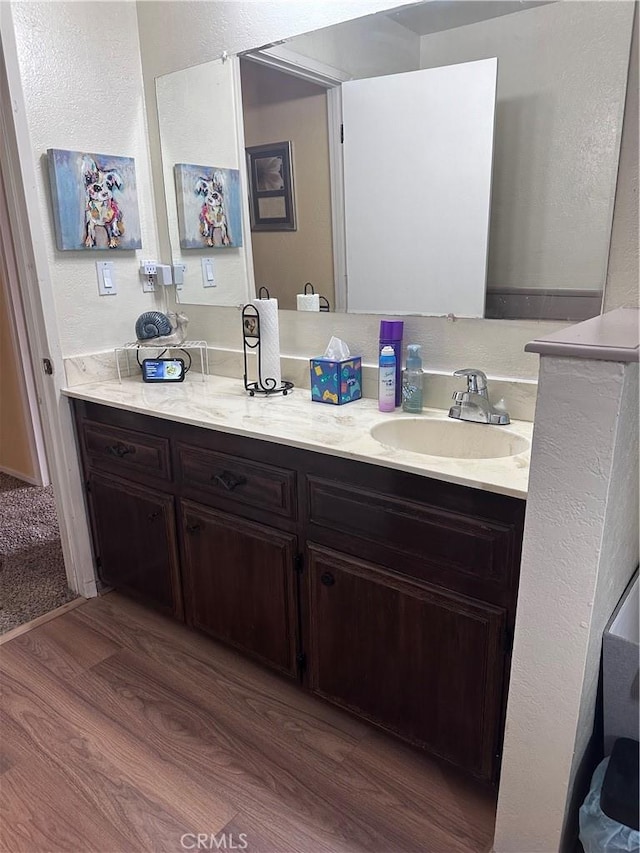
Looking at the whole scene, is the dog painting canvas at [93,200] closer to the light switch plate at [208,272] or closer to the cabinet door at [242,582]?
the light switch plate at [208,272]

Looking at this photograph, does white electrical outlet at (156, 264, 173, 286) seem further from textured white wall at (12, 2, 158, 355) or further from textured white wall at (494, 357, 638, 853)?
textured white wall at (494, 357, 638, 853)

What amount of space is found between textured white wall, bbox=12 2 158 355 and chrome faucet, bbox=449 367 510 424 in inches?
54.6

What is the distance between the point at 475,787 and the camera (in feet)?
5.03

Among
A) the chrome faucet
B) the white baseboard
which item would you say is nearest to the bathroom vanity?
the chrome faucet

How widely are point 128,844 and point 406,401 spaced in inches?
52.4

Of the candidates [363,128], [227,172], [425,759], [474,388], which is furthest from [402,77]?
[425,759]

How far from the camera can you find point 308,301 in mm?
2082

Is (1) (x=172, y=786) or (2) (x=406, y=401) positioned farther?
(2) (x=406, y=401)

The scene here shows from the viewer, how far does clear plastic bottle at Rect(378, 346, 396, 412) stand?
70.1 inches

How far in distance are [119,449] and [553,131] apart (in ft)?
5.31

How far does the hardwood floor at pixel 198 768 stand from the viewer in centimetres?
143

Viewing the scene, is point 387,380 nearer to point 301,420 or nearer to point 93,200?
point 301,420

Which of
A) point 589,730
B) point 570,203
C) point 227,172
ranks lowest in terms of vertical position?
point 589,730

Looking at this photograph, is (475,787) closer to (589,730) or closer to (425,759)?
(425,759)
